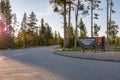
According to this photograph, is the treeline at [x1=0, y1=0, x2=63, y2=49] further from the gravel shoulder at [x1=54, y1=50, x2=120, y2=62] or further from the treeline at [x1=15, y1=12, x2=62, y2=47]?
the gravel shoulder at [x1=54, y1=50, x2=120, y2=62]

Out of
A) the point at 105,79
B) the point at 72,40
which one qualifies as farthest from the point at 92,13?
the point at 105,79

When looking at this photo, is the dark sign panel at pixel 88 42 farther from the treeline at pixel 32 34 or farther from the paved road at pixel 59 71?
the treeline at pixel 32 34

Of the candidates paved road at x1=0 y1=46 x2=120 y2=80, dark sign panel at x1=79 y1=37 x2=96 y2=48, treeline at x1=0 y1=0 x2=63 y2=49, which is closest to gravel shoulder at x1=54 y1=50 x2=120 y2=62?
paved road at x1=0 y1=46 x2=120 y2=80

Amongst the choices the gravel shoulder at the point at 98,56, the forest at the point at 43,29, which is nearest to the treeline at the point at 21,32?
the forest at the point at 43,29

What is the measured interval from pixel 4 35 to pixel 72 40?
22368 mm

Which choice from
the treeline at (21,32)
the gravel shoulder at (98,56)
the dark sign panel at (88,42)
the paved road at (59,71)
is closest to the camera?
the paved road at (59,71)

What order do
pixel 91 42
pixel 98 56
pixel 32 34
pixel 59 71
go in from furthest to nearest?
pixel 32 34 < pixel 91 42 < pixel 98 56 < pixel 59 71

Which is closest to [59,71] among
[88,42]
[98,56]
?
[98,56]

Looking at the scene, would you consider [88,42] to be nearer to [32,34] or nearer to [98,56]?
[98,56]

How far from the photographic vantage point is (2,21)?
7150cm

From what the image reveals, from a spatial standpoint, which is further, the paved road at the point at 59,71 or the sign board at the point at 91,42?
the sign board at the point at 91,42

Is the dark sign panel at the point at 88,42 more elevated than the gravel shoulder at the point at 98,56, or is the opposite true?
the dark sign panel at the point at 88,42

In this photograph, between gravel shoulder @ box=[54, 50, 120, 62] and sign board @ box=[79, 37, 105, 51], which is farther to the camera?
sign board @ box=[79, 37, 105, 51]

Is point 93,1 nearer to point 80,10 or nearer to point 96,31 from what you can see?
point 80,10
